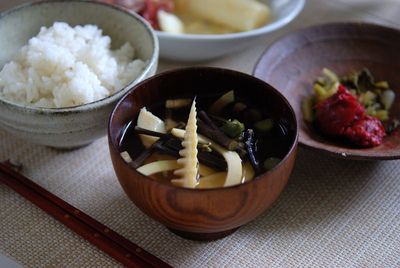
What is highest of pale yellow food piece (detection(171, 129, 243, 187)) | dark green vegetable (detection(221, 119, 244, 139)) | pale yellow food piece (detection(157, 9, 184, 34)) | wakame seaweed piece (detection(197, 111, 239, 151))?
dark green vegetable (detection(221, 119, 244, 139))

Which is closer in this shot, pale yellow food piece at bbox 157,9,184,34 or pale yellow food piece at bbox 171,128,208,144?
pale yellow food piece at bbox 171,128,208,144

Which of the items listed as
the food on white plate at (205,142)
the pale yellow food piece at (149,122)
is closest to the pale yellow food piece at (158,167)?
the food on white plate at (205,142)

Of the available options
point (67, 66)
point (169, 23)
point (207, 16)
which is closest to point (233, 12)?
point (207, 16)

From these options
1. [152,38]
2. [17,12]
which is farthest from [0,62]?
[152,38]

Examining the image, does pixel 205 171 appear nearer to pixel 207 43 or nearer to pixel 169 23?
pixel 207 43

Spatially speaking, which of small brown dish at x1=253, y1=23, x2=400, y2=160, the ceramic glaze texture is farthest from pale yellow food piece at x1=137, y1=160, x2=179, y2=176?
the ceramic glaze texture

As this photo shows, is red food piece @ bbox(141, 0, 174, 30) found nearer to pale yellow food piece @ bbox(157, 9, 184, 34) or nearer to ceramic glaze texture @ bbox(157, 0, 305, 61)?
pale yellow food piece @ bbox(157, 9, 184, 34)

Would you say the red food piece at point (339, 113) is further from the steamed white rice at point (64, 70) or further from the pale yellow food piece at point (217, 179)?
the steamed white rice at point (64, 70)
